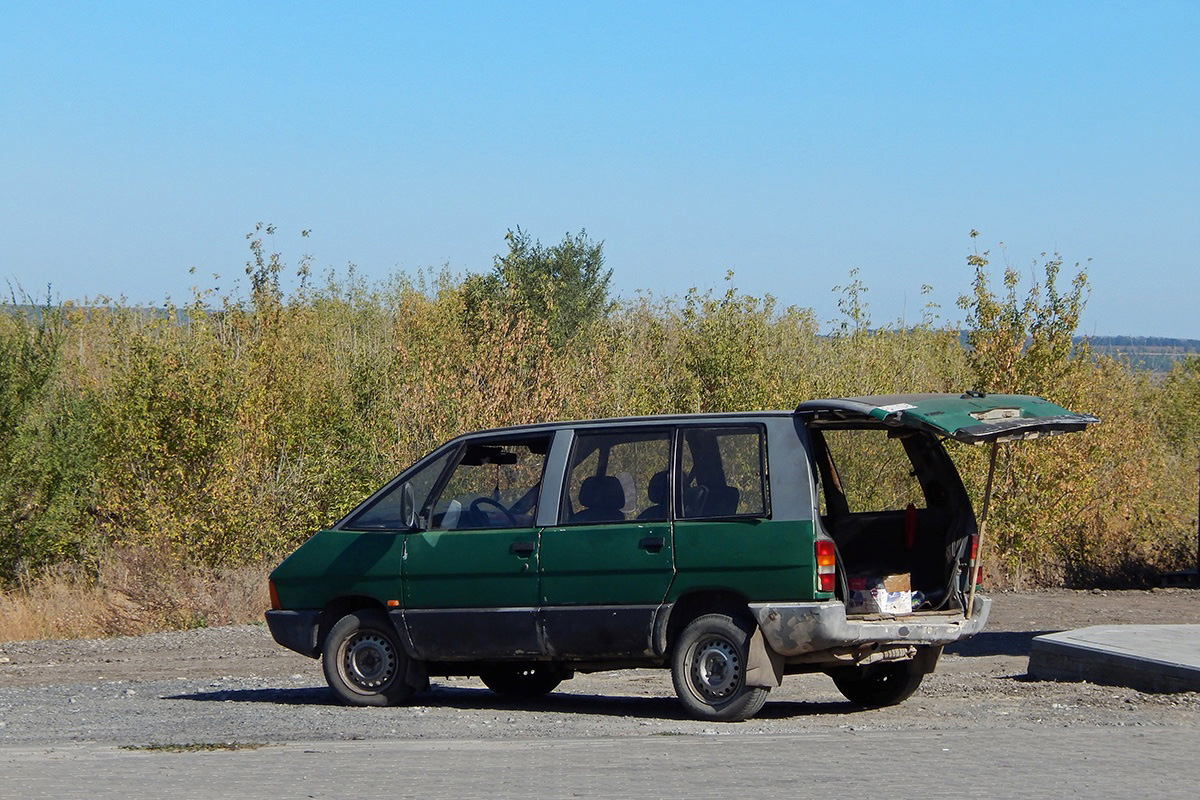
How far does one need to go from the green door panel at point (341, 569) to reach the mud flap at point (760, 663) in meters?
2.77

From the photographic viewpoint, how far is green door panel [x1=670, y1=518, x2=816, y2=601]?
9.81 metres

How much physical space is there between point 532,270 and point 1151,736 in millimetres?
53163

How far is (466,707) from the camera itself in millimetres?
11383

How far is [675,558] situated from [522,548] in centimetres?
116

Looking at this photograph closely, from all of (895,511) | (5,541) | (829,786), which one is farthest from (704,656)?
(5,541)

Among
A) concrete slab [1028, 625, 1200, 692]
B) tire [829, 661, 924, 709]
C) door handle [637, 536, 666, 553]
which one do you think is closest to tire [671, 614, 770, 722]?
door handle [637, 536, 666, 553]

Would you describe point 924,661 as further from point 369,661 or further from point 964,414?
point 369,661

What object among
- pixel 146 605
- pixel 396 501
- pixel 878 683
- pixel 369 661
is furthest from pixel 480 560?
pixel 146 605

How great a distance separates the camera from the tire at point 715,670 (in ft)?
32.9

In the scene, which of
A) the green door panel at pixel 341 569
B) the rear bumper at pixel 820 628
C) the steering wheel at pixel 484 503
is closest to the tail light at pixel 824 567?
the rear bumper at pixel 820 628

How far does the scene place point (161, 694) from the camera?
1293 cm

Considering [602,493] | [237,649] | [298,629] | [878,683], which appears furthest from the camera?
[237,649]

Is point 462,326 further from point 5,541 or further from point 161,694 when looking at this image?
point 161,694

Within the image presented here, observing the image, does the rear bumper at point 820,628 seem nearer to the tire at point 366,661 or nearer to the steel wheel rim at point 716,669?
the steel wheel rim at point 716,669
